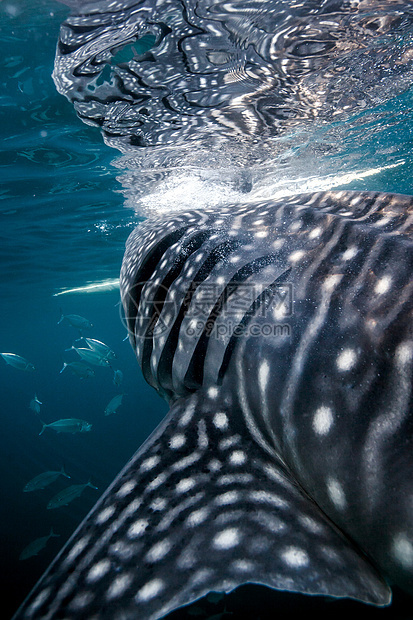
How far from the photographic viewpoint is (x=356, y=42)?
499cm

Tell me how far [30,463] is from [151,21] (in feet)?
81.6

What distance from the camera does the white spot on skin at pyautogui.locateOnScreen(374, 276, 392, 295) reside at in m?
1.60

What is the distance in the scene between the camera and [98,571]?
1.37 m

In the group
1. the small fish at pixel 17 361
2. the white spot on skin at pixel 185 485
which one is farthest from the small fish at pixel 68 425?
the white spot on skin at pixel 185 485

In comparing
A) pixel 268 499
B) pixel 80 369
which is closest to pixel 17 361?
pixel 80 369

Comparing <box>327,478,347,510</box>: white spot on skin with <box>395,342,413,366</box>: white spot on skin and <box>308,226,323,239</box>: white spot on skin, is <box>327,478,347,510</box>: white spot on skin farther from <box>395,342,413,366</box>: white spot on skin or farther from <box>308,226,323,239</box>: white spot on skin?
<box>308,226,323,239</box>: white spot on skin

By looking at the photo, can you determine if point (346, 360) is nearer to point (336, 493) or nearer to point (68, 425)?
point (336, 493)

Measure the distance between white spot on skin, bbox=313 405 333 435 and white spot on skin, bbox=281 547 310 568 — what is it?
468mm

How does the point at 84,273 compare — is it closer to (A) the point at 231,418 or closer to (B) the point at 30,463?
(B) the point at 30,463

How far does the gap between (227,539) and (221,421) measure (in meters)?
0.60

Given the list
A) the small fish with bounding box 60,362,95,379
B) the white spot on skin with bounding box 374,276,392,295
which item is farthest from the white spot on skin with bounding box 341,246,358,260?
the small fish with bounding box 60,362,95,379

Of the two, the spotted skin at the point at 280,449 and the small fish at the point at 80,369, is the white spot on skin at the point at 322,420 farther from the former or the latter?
the small fish at the point at 80,369

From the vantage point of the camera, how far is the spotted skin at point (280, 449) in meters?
1.28

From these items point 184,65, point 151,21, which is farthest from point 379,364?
point 184,65
